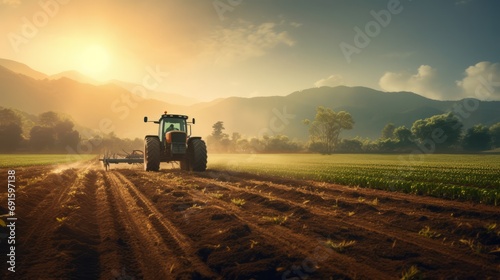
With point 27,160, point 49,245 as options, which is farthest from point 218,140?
point 49,245

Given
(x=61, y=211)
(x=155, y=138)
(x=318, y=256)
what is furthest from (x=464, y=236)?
(x=155, y=138)

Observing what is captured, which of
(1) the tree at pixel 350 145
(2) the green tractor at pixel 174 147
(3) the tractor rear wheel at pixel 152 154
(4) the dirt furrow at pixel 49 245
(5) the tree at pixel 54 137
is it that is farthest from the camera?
(1) the tree at pixel 350 145

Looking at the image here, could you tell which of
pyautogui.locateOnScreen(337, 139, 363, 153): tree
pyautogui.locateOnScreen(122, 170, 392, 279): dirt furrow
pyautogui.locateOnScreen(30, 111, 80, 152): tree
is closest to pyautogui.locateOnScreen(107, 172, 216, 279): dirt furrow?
pyautogui.locateOnScreen(122, 170, 392, 279): dirt furrow

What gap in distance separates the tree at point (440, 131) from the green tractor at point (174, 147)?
9002 cm

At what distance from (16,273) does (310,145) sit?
292 feet

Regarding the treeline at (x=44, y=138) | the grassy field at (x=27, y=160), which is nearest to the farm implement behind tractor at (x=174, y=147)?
the grassy field at (x=27, y=160)

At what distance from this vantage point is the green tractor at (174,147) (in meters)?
17.3

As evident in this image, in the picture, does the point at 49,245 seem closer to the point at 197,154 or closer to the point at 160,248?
the point at 160,248

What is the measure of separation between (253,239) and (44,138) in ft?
306

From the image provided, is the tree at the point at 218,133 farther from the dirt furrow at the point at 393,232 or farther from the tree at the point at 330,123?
the dirt furrow at the point at 393,232

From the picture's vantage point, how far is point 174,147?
684 inches

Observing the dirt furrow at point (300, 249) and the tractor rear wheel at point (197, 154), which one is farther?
the tractor rear wheel at point (197, 154)

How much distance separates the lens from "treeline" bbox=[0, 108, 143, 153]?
7119cm

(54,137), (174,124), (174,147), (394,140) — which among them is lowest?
(174,147)
